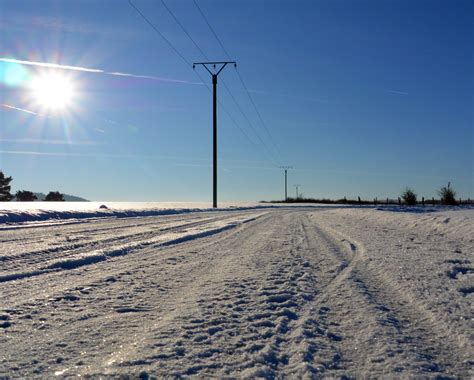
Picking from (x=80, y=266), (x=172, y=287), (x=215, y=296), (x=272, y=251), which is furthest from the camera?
(x=272, y=251)

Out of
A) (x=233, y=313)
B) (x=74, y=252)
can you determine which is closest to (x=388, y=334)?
(x=233, y=313)

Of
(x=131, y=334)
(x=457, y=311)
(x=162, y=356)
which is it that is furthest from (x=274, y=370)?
(x=457, y=311)

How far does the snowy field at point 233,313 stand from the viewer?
7.98 feet

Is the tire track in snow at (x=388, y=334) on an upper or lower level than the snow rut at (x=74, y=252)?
lower

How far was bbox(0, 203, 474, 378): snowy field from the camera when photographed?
2.43 m

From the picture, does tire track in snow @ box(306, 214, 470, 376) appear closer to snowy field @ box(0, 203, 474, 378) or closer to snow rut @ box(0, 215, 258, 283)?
snowy field @ box(0, 203, 474, 378)

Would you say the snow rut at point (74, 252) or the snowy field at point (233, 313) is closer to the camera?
the snowy field at point (233, 313)

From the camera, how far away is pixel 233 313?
3393 millimetres

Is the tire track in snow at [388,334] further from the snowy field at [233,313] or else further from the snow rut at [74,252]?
the snow rut at [74,252]

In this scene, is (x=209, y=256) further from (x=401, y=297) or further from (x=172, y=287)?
(x=401, y=297)

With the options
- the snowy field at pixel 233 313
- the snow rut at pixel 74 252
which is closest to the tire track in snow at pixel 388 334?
the snowy field at pixel 233 313

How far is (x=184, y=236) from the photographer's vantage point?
8789mm

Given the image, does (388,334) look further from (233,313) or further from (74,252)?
(74,252)

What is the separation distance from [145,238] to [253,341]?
5949mm
